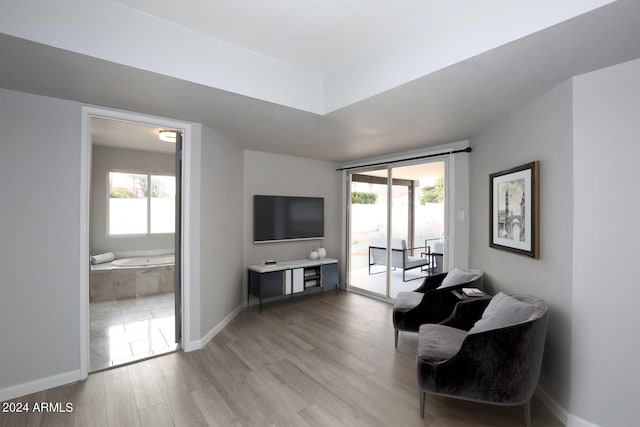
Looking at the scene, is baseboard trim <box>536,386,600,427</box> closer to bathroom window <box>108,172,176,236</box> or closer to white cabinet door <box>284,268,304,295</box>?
white cabinet door <box>284,268,304,295</box>

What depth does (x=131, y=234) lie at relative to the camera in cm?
561

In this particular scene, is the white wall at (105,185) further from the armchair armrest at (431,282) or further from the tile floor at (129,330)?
the armchair armrest at (431,282)

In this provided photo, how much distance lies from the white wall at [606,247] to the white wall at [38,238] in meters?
3.86

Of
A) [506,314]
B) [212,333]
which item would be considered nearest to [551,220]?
[506,314]

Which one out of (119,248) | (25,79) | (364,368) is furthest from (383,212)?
(119,248)

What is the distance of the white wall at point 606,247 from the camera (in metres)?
1.80

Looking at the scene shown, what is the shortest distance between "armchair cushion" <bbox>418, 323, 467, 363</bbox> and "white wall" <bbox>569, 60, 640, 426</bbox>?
74cm

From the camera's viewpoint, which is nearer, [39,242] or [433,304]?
[39,242]

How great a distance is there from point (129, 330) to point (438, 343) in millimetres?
3473

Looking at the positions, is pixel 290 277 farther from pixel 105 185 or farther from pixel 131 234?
pixel 105 185

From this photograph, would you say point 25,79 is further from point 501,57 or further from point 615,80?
point 615,80

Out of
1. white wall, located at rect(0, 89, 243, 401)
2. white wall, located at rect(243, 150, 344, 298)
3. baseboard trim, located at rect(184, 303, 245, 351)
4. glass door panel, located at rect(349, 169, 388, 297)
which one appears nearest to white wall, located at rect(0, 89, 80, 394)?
white wall, located at rect(0, 89, 243, 401)

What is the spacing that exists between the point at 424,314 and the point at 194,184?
2740mm

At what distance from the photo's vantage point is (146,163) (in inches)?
226
